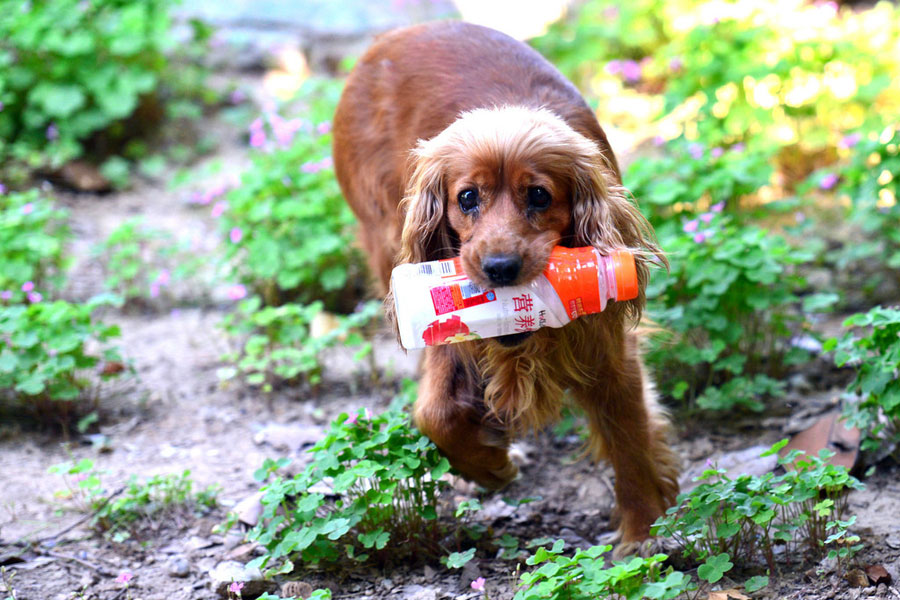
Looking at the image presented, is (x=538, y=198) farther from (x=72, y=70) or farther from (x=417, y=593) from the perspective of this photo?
(x=72, y=70)

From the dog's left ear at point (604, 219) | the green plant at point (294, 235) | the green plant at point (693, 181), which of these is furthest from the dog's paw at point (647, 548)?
the green plant at point (294, 235)

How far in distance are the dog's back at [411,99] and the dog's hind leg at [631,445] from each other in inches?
29.8

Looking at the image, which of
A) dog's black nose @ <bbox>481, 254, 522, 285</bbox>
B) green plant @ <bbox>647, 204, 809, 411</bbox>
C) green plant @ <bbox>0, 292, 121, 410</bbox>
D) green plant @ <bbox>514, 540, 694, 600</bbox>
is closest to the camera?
green plant @ <bbox>514, 540, 694, 600</bbox>

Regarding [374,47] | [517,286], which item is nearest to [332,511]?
[517,286]

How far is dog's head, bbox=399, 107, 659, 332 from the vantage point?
2584 millimetres

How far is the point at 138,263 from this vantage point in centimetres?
515

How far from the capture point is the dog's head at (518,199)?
2584 millimetres

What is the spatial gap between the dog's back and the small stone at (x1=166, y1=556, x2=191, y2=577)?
4.45ft

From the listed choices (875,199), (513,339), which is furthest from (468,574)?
(875,199)

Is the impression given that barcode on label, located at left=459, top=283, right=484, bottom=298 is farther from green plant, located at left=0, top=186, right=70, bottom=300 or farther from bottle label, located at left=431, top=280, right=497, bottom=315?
green plant, located at left=0, top=186, right=70, bottom=300

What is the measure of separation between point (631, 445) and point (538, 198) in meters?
0.93

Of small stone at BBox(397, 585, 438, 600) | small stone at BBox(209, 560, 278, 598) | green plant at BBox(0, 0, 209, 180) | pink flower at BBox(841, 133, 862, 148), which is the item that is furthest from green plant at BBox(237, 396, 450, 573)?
green plant at BBox(0, 0, 209, 180)

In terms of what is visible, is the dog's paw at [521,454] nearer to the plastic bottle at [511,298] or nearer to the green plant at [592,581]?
the plastic bottle at [511,298]

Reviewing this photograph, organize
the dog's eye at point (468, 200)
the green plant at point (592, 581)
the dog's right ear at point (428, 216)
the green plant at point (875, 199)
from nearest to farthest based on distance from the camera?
1. the green plant at point (592, 581)
2. the dog's eye at point (468, 200)
3. the dog's right ear at point (428, 216)
4. the green plant at point (875, 199)
